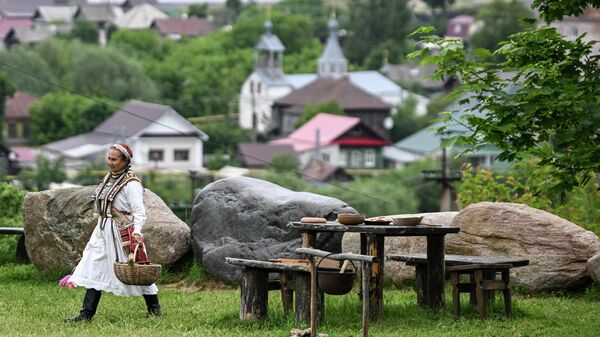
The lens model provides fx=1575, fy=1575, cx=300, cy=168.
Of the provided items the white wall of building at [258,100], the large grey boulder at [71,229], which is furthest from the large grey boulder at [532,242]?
the white wall of building at [258,100]

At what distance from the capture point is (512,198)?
24.9m

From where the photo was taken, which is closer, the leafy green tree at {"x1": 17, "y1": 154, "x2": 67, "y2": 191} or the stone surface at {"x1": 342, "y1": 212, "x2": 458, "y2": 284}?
the stone surface at {"x1": 342, "y1": 212, "x2": 458, "y2": 284}

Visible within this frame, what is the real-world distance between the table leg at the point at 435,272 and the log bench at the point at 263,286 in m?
1.28

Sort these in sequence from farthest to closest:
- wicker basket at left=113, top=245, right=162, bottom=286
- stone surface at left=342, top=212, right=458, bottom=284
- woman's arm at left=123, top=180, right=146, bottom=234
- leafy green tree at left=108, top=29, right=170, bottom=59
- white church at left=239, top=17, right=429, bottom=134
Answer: leafy green tree at left=108, top=29, right=170, bottom=59 < white church at left=239, top=17, right=429, bottom=134 < stone surface at left=342, top=212, right=458, bottom=284 < woman's arm at left=123, top=180, right=146, bottom=234 < wicker basket at left=113, top=245, right=162, bottom=286

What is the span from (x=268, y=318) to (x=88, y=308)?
163cm

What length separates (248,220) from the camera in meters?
17.7

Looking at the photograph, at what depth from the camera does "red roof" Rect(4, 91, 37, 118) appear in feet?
501

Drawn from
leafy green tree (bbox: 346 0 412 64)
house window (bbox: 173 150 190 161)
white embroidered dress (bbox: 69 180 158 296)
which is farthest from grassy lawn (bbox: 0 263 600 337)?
leafy green tree (bbox: 346 0 412 64)

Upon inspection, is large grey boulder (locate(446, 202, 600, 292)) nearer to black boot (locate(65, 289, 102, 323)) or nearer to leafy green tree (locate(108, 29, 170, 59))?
black boot (locate(65, 289, 102, 323))

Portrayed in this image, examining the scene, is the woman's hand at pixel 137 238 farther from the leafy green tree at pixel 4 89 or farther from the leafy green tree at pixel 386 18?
the leafy green tree at pixel 386 18

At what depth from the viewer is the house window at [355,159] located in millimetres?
149500

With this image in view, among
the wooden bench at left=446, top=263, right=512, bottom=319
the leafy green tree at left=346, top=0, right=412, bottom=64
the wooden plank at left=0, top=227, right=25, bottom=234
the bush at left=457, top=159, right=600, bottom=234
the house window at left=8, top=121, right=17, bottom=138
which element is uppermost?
the leafy green tree at left=346, top=0, right=412, bottom=64

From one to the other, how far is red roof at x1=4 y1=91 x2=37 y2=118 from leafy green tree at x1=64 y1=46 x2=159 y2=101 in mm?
5420

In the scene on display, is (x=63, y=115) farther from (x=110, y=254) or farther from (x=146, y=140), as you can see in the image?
(x=110, y=254)
